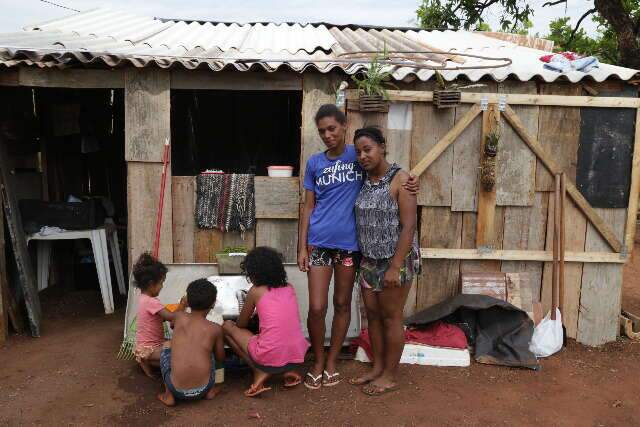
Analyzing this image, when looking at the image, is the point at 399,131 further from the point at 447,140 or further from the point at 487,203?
the point at 487,203

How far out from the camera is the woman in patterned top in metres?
3.56

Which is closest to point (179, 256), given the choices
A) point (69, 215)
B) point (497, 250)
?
point (69, 215)

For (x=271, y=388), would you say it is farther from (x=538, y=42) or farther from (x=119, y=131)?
(x=538, y=42)

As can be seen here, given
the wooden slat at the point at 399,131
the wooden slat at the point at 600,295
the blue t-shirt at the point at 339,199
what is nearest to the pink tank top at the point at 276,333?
the blue t-shirt at the point at 339,199

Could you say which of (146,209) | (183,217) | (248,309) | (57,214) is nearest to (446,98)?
(248,309)

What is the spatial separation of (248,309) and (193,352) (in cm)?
47

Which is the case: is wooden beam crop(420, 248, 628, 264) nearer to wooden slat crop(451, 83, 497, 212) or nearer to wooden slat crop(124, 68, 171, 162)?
wooden slat crop(451, 83, 497, 212)

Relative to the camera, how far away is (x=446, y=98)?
459cm

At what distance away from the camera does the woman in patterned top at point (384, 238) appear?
3.56 m

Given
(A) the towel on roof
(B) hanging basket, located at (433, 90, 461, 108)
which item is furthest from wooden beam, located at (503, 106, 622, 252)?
(A) the towel on roof

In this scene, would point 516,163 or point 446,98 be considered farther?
point 516,163

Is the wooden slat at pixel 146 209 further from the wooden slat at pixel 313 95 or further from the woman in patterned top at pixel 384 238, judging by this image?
the woman in patterned top at pixel 384 238

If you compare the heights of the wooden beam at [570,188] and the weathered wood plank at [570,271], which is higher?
the wooden beam at [570,188]

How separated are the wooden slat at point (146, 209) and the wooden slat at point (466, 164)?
2.49 metres
